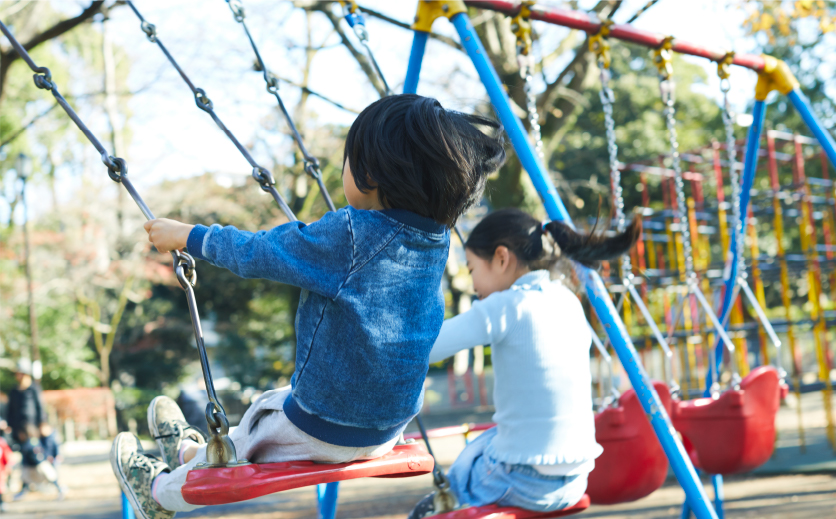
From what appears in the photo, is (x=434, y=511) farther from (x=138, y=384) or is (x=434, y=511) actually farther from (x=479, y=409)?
Result: (x=138, y=384)

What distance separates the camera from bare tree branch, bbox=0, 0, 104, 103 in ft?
16.1

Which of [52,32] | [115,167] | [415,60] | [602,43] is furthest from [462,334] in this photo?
[52,32]

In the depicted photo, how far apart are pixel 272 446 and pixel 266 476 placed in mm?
158

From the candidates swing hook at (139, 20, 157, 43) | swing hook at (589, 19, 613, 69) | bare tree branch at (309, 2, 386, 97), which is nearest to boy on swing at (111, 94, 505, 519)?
swing hook at (139, 20, 157, 43)

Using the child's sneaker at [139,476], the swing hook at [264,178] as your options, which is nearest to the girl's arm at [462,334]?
the swing hook at [264,178]

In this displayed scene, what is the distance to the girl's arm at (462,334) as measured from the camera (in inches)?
72.5

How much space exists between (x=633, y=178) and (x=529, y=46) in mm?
12876

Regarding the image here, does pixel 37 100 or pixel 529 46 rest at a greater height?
pixel 37 100

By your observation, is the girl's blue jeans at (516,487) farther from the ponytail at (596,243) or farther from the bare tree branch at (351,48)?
the bare tree branch at (351,48)

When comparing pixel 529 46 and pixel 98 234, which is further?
pixel 98 234

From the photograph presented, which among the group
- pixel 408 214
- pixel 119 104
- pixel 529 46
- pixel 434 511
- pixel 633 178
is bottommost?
pixel 434 511

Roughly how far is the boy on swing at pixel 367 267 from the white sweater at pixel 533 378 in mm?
395

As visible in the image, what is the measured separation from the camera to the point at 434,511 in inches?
77.1

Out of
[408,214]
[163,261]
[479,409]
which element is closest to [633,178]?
[479,409]
